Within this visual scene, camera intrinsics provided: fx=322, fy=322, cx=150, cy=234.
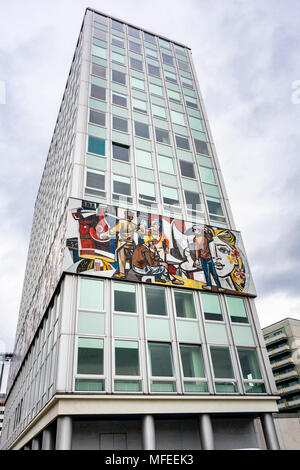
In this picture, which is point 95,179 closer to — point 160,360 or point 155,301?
point 155,301

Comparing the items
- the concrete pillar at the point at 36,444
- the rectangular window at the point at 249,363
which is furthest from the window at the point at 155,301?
the concrete pillar at the point at 36,444

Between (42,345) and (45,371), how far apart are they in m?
2.78

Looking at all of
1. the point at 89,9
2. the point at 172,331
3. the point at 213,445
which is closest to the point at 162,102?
the point at 89,9

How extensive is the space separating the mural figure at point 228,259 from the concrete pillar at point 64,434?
1158 centimetres

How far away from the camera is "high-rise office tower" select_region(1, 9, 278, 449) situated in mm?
14672

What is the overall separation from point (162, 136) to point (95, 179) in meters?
8.47

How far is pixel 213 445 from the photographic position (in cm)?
1507

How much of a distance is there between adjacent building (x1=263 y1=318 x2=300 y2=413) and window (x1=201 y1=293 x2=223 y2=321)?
204ft

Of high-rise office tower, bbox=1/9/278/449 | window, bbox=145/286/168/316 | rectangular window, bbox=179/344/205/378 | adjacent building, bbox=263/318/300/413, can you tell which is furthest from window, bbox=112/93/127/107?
adjacent building, bbox=263/318/300/413

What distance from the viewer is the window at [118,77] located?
2902 centimetres

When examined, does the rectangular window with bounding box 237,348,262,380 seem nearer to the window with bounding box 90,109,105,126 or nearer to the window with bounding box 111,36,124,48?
the window with bounding box 90,109,105,126

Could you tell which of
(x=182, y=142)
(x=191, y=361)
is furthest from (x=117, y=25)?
(x=191, y=361)

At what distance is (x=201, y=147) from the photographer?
2822cm

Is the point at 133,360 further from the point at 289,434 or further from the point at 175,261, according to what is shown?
the point at 289,434
